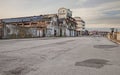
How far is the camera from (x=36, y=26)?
5678 centimetres

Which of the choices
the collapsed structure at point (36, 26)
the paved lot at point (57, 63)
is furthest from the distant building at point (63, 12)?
the paved lot at point (57, 63)

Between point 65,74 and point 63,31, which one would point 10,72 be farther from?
point 63,31

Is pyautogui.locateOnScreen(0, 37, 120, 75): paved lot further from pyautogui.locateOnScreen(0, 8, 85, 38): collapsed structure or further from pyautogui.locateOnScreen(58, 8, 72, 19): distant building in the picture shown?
pyautogui.locateOnScreen(58, 8, 72, 19): distant building

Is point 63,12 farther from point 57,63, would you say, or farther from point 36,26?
point 57,63

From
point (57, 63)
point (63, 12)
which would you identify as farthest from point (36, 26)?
point (57, 63)

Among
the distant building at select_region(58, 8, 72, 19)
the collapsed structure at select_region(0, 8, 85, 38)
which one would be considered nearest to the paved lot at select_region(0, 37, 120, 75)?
the collapsed structure at select_region(0, 8, 85, 38)

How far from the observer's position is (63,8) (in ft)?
344

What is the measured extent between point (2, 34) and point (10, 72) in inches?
1282

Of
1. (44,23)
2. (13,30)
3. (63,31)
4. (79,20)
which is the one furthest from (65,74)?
(79,20)

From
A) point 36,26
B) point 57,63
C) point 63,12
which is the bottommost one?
point 57,63

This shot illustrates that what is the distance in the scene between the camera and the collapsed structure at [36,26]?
39.2 m

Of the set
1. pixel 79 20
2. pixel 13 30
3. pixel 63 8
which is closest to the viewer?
pixel 13 30

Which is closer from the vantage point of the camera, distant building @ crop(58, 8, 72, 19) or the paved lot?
the paved lot

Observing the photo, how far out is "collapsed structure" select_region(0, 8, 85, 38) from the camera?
3919 centimetres
